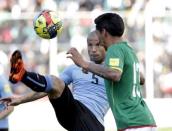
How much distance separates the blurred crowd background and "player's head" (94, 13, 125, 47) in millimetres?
9084

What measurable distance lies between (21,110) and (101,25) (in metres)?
8.26

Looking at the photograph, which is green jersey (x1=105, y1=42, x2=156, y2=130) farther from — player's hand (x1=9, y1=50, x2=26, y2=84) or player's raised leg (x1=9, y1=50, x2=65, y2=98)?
player's hand (x1=9, y1=50, x2=26, y2=84)

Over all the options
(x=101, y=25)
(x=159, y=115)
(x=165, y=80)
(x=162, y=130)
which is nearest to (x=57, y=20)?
(x=101, y=25)

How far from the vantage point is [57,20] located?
8539mm

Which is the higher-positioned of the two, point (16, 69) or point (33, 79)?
point (16, 69)

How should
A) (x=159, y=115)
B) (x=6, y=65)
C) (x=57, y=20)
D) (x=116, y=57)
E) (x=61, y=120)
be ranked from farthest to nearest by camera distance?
(x=6, y=65)
(x=159, y=115)
(x=57, y=20)
(x=61, y=120)
(x=116, y=57)

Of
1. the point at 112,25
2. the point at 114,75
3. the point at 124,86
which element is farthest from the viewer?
the point at 112,25

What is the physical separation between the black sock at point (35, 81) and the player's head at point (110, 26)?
0.77 metres

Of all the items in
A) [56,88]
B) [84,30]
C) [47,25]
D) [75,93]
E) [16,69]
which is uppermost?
[47,25]

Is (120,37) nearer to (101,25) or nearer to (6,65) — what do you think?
(101,25)

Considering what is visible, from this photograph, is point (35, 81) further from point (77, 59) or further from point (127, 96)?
point (127, 96)

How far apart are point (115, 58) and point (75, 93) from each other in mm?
1696

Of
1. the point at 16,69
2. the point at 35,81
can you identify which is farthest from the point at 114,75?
the point at 16,69

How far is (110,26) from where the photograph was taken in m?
7.34
